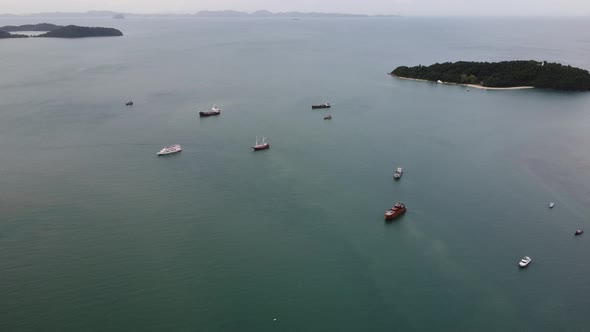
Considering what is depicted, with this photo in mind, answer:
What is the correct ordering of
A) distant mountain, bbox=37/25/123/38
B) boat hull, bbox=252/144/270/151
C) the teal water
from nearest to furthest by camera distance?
the teal water < boat hull, bbox=252/144/270/151 < distant mountain, bbox=37/25/123/38

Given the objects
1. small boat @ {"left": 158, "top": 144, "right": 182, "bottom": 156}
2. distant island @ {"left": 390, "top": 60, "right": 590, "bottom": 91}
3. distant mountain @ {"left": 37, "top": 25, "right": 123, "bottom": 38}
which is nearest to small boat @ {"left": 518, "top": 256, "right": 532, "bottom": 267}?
small boat @ {"left": 158, "top": 144, "right": 182, "bottom": 156}

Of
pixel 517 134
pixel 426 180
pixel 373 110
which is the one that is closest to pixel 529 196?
pixel 426 180

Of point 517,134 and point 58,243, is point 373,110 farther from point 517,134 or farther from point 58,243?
point 58,243

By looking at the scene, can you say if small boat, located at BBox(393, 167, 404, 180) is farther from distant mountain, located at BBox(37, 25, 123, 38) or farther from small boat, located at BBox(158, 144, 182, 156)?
distant mountain, located at BBox(37, 25, 123, 38)

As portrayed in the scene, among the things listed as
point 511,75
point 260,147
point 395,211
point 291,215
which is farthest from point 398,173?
point 511,75

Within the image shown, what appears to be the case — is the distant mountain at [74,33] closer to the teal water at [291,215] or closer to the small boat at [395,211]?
the teal water at [291,215]

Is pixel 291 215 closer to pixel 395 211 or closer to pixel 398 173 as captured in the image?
pixel 395 211
